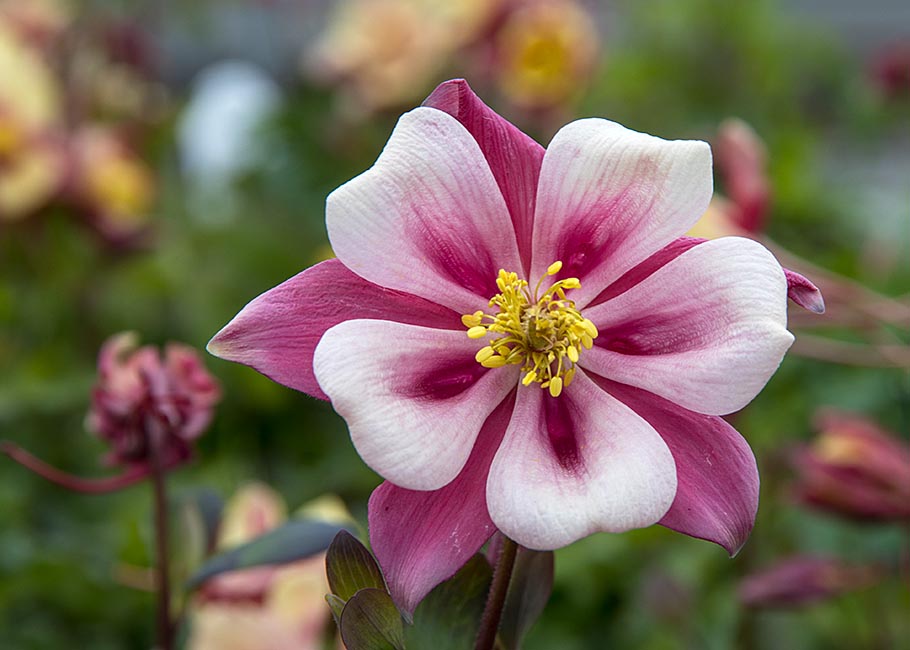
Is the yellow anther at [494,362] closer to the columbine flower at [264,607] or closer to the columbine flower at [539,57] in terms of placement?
the columbine flower at [264,607]

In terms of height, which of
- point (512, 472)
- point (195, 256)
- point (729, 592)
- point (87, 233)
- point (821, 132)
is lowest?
point (821, 132)

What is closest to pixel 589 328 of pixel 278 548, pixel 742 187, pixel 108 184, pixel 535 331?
pixel 535 331

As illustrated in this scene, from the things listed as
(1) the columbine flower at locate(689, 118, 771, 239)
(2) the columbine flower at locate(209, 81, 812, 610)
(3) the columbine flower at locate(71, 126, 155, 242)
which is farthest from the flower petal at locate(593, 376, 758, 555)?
(3) the columbine flower at locate(71, 126, 155, 242)

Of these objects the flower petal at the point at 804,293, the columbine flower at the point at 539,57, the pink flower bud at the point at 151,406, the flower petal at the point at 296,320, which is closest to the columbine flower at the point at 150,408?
the pink flower bud at the point at 151,406

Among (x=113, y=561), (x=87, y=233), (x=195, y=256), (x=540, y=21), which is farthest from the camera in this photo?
(x=540, y=21)

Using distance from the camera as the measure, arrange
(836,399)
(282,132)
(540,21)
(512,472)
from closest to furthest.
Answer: (512,472), (836,399), (540,21), (282,132)

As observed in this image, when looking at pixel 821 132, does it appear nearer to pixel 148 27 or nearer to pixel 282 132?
pixel 282 132

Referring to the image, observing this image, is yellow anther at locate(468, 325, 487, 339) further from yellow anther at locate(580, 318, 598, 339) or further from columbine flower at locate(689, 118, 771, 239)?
columbine flower at locate(689, 118, 771, 239)

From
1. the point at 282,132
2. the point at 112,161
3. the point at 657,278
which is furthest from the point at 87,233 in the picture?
the point at 657,278

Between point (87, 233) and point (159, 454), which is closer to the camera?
point (159, 454)

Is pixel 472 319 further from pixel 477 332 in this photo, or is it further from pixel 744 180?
pixel 744 180
